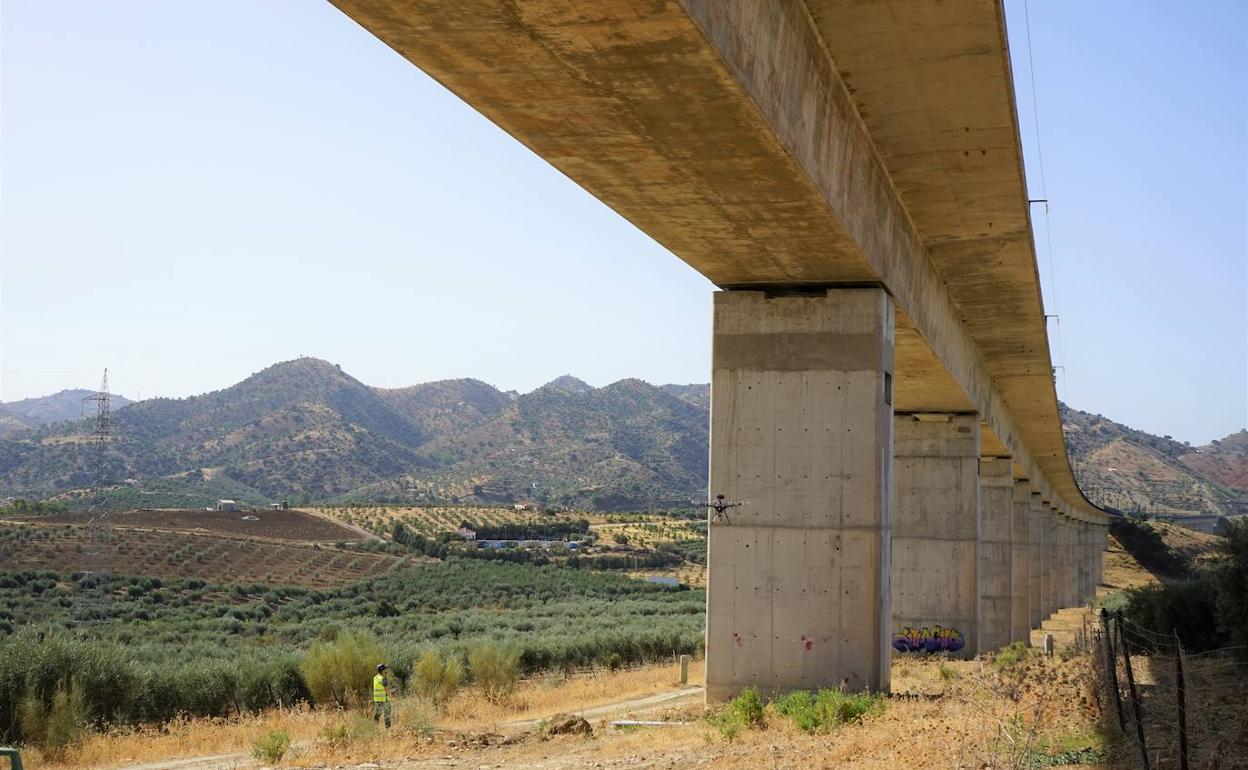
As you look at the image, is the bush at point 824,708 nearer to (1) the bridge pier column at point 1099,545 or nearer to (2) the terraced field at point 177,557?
(2) the terraced field at point 177,557

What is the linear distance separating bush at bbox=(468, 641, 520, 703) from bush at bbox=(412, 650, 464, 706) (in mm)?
539

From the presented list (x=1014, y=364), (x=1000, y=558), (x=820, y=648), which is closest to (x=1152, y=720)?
(x=820, y=648)

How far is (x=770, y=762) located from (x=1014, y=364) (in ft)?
68.6

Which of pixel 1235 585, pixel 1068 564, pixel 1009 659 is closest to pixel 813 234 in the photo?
pixel 1235 585

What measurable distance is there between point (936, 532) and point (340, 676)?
1563 cm

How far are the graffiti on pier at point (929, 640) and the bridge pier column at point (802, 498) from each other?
47.0 feet

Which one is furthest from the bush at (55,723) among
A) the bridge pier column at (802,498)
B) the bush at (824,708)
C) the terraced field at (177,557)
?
the terraced field at (177,557)

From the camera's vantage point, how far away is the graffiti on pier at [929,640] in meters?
30.7

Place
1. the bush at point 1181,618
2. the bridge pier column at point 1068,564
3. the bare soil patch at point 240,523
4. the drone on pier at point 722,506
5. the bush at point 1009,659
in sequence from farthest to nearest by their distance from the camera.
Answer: the bridge pier column at point 1068,564 → the bare soil patch at point 240,523 → the bush at point 1181,618 → the bush at point 1009,659 → the drone on pier at point 722,506

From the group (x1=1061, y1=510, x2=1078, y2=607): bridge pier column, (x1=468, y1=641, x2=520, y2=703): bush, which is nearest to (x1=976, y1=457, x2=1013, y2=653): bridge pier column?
(x1=468, y1=641, x2=520, y2=703): bush

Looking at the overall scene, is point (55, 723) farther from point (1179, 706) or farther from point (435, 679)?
point (1179, 706)

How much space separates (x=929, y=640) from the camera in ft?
101

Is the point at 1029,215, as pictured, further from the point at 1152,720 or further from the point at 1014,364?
the point at 1014,364

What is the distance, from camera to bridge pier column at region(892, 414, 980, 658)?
3012 centimetres
